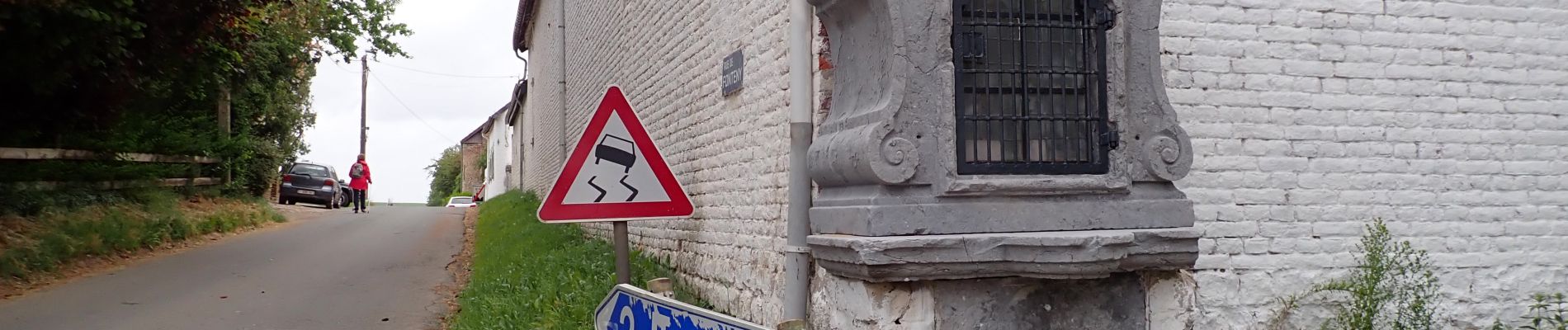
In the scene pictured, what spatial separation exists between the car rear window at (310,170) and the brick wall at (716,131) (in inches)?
722

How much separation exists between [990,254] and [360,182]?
21.7 metres

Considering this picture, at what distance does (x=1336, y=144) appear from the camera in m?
6.32

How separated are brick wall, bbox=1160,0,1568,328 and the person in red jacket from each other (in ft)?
67.8

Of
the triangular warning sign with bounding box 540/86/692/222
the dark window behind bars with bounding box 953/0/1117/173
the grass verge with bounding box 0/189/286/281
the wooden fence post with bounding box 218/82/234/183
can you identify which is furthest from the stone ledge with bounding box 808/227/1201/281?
the wooden fence post with bounding box 218/82/234/183

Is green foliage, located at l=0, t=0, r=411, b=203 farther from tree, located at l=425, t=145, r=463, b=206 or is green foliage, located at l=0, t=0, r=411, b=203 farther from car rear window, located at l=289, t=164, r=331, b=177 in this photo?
tree, located at l=425, t=145, r=463, b=206

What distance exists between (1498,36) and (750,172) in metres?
4.41

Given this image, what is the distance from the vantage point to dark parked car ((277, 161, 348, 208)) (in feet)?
89.1

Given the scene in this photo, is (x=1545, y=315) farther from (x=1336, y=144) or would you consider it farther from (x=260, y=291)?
(x=260, y=291)

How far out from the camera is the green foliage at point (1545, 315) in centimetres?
631

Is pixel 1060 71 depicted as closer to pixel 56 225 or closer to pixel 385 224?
pixel 56 225

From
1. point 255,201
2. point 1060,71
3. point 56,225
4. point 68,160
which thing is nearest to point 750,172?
point 1060,71

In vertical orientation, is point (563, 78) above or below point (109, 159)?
above

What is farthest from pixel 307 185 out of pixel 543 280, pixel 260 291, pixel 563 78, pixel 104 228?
pixel 543 280

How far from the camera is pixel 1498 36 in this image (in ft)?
21.6
